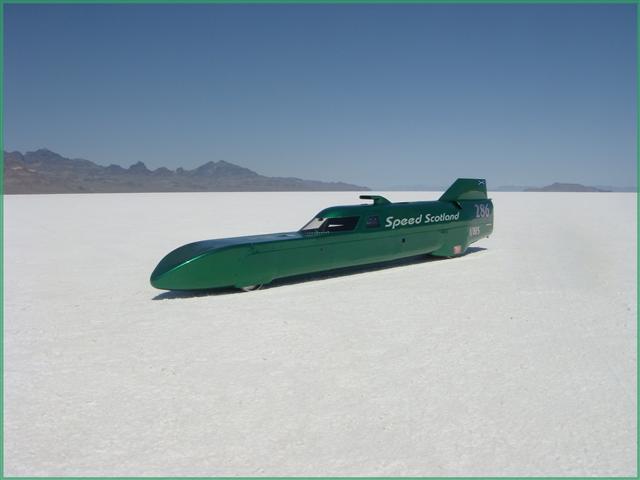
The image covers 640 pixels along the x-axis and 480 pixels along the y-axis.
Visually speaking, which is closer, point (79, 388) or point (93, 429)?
point (93, 429)

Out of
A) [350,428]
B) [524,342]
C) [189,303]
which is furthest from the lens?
[189,303]

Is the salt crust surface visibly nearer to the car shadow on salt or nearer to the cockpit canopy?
the car shadow on salt

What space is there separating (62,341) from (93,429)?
2.87 metres

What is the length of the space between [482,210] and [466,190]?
32.2 inches

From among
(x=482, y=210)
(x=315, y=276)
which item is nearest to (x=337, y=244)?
(x=315, y=276)

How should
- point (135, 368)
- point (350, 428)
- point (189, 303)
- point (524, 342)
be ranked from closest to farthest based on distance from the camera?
point (350, 428), point (135, 368), point (524, 342), point (189, 303)

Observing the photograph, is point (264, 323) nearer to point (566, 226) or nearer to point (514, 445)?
point (514, 445)

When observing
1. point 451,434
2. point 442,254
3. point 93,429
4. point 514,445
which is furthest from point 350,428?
point 442,254

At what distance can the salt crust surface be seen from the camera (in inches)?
163

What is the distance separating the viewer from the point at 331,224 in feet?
36.0

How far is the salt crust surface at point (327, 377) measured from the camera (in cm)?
415

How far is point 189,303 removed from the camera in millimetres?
8891

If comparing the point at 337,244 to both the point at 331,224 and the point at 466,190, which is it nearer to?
the point at 331,224

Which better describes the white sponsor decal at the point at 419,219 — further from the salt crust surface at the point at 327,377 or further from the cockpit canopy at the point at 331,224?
the salt crust surface at the point at 327,377
